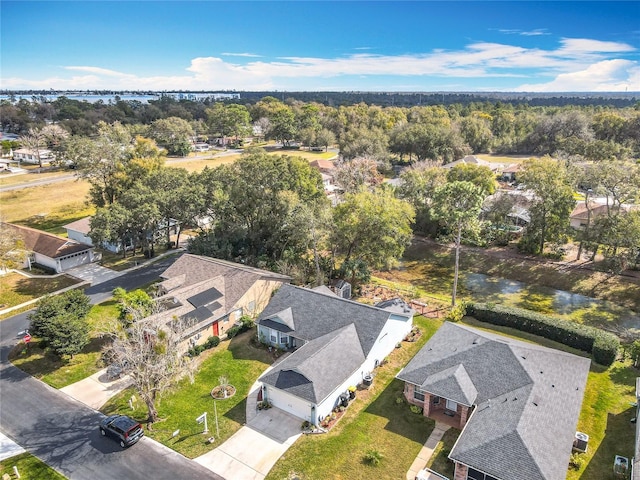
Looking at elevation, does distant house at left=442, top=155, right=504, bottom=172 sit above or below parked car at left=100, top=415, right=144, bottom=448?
above

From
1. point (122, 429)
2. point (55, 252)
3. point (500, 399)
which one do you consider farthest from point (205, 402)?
point (55, 252)

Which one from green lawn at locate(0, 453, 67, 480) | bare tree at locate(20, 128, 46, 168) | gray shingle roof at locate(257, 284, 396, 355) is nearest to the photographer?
green lawn at locate(0, 453, 67, 480)

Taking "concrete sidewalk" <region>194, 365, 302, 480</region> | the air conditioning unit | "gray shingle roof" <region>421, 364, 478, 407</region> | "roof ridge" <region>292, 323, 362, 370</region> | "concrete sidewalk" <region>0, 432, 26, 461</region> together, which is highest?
"roof ridge" <region>292, 323, 362, 370</region>

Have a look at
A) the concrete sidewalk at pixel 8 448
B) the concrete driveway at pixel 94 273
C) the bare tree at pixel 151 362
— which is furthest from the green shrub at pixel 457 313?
the concrete driveway at pixel 94 273

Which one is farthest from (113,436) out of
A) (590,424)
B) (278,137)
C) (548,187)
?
(278,137)

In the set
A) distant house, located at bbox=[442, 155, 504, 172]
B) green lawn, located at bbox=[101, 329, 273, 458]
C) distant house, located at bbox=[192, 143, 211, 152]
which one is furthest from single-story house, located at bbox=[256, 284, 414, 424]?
distant house, located at bbox=[192, 143, 211, 152]

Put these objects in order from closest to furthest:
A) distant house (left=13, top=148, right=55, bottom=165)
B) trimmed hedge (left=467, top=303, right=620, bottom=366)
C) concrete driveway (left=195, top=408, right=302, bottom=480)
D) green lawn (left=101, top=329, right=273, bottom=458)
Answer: concrete driveway (left=195, top=408, right=302, bottom=480) < green lawn (left=101, top=329, right=273, bottom=458) < trimmed hedge (left=467, top=303, right=620, bottom=366) < distant house (left=13, top=148, right=55, bottom=165)

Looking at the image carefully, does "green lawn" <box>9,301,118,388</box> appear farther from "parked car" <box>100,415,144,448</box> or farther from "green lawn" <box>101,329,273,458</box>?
"parked car" <box>100,415,144,448</box>

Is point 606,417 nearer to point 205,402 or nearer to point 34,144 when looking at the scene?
point 205,402
